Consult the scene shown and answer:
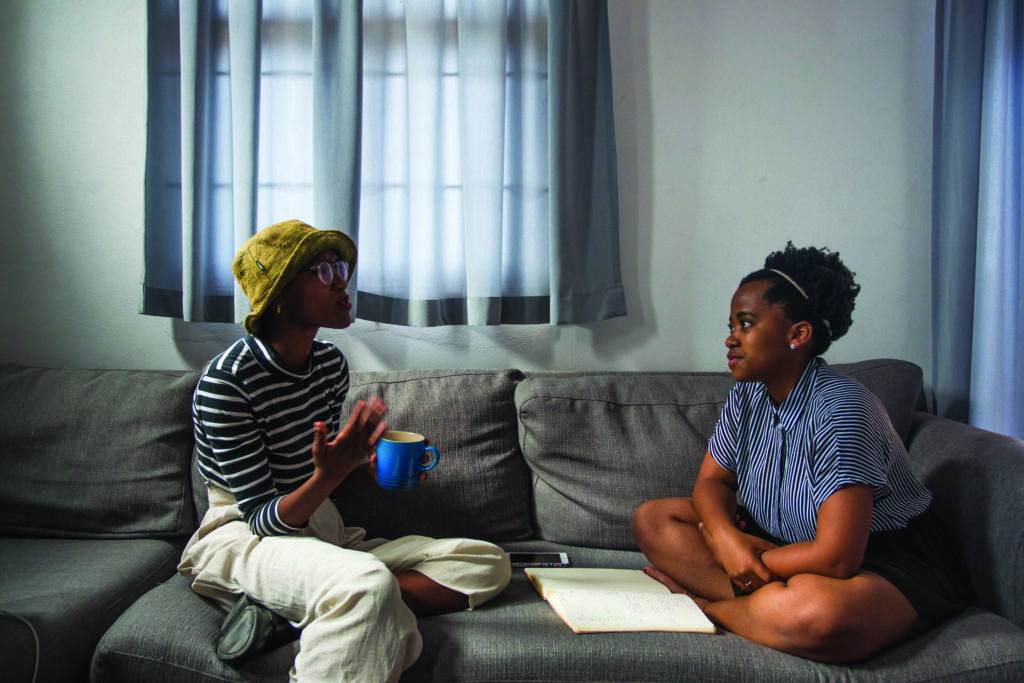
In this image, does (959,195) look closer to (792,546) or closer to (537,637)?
(792,546)

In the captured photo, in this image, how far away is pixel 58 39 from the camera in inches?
93.1

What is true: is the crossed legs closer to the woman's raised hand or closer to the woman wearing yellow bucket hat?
the woman wearing yellow bucket hat

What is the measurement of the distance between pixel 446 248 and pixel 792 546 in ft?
4.14

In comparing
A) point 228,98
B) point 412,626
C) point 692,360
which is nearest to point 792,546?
point 412,626

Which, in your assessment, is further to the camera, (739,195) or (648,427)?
(739,195)

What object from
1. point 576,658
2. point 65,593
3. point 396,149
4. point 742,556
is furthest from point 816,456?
point 65,593

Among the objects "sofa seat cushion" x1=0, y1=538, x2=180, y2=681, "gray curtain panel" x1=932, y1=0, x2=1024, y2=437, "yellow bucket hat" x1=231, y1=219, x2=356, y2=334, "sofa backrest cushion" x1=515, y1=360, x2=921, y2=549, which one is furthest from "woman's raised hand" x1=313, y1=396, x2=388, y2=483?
"gray curtain panel" x1=932, y1=0, x2=1024, y2=437

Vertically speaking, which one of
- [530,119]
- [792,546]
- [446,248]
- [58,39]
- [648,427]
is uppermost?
[58,39]

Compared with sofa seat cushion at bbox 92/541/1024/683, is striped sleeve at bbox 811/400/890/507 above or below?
above

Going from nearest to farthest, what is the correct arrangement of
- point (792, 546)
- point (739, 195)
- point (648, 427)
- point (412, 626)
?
point (412, 626) → point (792, 546) → point (648, 427) → point (739, 195)

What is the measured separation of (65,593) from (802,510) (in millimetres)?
1481

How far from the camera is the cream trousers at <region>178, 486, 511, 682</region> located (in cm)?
137

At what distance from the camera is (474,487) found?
6.69 ft

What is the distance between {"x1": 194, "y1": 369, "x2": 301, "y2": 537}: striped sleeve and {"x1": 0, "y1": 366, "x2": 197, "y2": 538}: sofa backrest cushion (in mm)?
515
